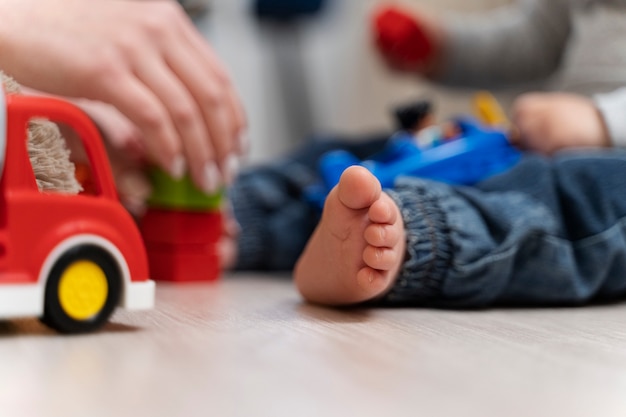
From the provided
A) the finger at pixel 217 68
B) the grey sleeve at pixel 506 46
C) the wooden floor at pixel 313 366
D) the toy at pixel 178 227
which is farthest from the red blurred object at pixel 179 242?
the grey sleeve at pixel 506 46

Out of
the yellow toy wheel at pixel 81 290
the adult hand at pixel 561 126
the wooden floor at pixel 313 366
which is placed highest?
the adult hand at pixel 561 126

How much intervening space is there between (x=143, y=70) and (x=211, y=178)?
0.51 ft

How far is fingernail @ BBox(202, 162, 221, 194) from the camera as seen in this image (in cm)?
74

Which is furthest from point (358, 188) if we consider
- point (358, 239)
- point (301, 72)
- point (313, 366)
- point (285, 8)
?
point (301, 72)

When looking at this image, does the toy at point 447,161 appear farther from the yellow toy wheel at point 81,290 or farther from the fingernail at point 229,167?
the yellow toy wheel at point 81,290

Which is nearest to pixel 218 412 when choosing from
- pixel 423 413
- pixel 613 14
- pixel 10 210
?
pixel 423 413

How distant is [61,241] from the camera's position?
0.42 meters

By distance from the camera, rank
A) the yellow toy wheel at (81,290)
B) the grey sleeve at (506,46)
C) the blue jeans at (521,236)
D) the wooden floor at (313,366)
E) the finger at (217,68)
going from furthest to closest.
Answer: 1. the grey sleeve at (506,46)
2. the finger at (217,68)
3. the blue jeans at (521,236)
4. the yellow toy wheel at (81,290)
5. the wooden floor at (313,366)

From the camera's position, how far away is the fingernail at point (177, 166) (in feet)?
2.26

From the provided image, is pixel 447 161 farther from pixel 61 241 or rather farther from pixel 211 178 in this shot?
pixel 61 241

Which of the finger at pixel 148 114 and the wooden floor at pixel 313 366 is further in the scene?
the finger at pixel 148 114

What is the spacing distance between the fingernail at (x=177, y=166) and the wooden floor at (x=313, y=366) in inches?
7.2

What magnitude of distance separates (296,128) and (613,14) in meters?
1.03

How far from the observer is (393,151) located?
2.76 ft
